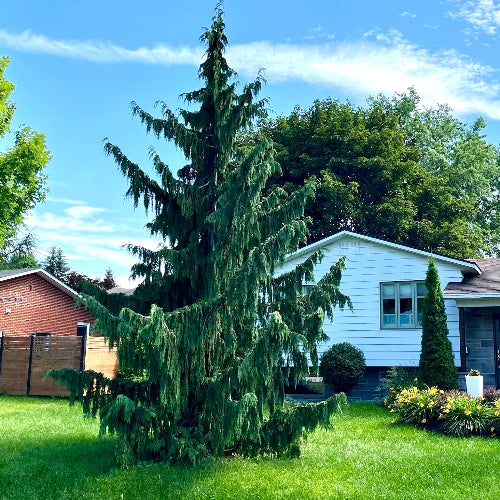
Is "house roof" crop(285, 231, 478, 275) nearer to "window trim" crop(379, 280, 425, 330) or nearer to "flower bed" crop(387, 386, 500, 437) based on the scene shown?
"window trim" crop(379, 280, 425, 330)

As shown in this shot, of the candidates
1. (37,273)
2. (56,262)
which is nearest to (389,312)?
(37,273)

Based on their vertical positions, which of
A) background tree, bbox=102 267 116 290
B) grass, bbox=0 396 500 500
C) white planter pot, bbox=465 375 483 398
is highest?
background tree, bbox=102 267 116 290

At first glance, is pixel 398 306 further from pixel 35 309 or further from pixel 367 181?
pixel 35 309

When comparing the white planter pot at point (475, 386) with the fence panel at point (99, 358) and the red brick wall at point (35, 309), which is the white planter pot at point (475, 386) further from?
the red brick wall at point (35, 309)

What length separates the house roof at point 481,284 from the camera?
15.6 m

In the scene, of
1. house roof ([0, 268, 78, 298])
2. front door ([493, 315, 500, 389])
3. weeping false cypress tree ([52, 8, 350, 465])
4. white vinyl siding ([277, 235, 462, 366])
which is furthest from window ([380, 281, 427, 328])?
house roof ([0, 268, 78, 298])

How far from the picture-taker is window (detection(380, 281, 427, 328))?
1708 cm

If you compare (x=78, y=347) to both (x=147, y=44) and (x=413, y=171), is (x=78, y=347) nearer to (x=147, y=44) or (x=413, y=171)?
(x=147, y=44)

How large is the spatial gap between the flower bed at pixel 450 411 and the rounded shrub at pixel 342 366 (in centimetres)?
357

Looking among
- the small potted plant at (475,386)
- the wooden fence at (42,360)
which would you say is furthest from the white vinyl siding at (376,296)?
the wooden fence at (42,360)

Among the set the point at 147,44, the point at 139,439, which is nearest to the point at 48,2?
the point at 147,44

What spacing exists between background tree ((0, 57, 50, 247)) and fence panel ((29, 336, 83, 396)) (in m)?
4.47

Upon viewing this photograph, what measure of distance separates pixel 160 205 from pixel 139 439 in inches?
137

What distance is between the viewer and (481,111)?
38.8m
